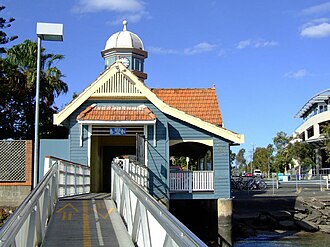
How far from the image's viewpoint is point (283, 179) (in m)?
59.6

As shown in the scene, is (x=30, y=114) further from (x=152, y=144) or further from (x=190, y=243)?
(x=190, y=243)

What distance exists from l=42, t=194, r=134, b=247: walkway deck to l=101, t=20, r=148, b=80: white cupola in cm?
1775

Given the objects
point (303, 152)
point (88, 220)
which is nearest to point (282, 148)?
point (303, 152)

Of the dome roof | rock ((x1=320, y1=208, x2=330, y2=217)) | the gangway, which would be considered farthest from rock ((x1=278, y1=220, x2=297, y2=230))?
the gangway

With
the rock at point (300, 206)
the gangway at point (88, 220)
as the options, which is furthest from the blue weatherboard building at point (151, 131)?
the rock at point (300, 206)

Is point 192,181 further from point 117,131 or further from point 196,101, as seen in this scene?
point 196,101

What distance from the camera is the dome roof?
30.5 metres

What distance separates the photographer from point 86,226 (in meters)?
10.2

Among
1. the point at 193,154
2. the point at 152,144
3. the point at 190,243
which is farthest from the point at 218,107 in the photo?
the point at 190,243

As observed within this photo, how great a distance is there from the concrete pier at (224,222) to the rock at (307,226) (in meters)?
8.29

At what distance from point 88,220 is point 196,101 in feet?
46.0

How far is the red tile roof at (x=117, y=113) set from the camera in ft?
66.0

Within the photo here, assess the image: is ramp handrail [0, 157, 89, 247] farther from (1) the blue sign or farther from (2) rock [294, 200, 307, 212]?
(2) rock [294, 200, 307, 212]

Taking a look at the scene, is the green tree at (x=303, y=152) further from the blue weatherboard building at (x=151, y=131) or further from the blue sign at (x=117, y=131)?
the blue sign at (x=117, y=131)
